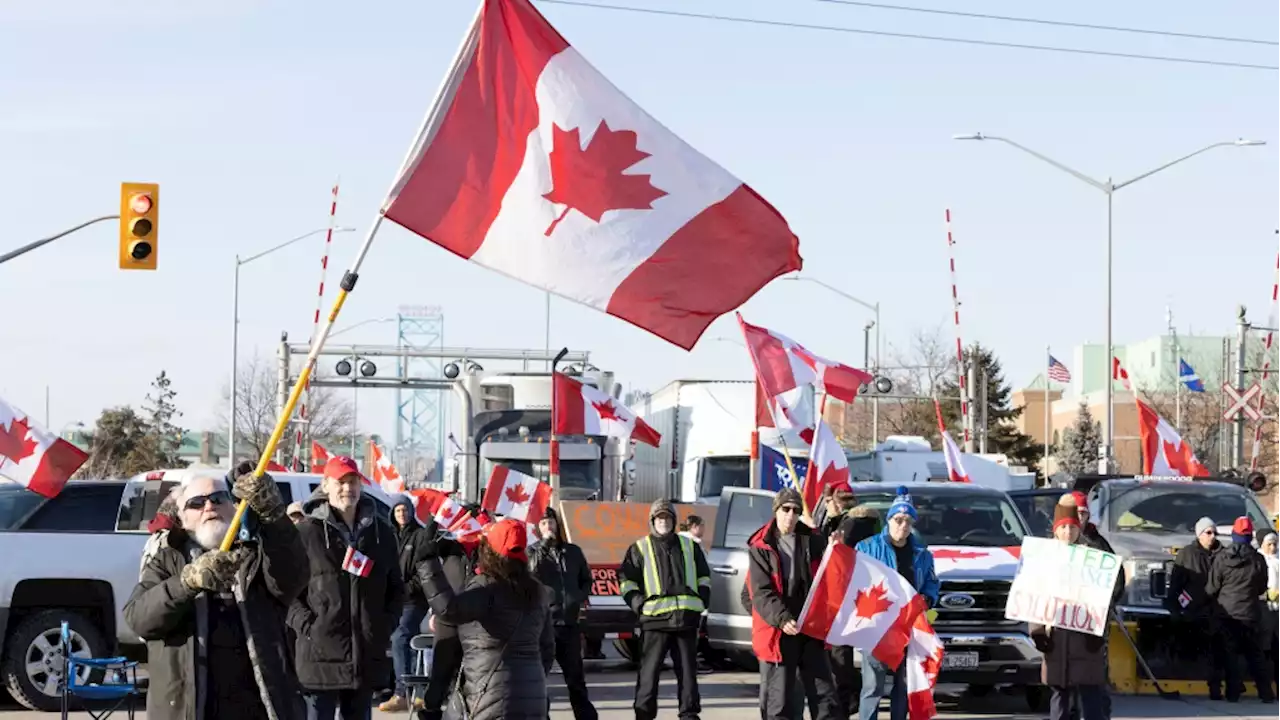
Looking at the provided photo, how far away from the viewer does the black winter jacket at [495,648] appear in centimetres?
893

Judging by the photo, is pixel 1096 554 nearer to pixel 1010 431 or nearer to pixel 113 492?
pixel 113 492

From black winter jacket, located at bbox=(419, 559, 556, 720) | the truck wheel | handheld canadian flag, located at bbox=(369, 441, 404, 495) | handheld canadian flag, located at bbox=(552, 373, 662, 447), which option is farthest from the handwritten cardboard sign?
black winter jacket, located at bbox=(419, 559, 556, 720)

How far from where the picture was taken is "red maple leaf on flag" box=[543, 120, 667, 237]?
9.10m

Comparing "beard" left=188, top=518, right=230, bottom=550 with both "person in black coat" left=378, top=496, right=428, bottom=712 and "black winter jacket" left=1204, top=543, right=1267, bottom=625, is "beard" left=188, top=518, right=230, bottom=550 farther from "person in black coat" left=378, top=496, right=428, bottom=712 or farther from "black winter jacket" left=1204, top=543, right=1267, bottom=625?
"black winter jacket" left=1204, top=543, right=1267, bottom=625

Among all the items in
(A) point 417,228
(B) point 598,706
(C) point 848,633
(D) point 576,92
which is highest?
(D) point 576,92

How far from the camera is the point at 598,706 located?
17.2 m

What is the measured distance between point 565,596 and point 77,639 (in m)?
4.28

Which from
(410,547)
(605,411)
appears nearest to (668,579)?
(410,547)

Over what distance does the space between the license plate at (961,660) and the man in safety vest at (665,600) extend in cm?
233

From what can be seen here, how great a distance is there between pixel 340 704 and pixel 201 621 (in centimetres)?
357

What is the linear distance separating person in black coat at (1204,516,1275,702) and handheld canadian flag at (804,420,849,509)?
11.5 feet

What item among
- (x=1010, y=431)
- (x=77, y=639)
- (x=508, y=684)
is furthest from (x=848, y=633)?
(x=1010, y=431)

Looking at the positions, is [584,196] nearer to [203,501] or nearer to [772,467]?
[203,501]

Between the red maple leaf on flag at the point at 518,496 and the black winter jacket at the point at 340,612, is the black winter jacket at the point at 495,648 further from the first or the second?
the red maple leaf on flag at the point at 518,496
